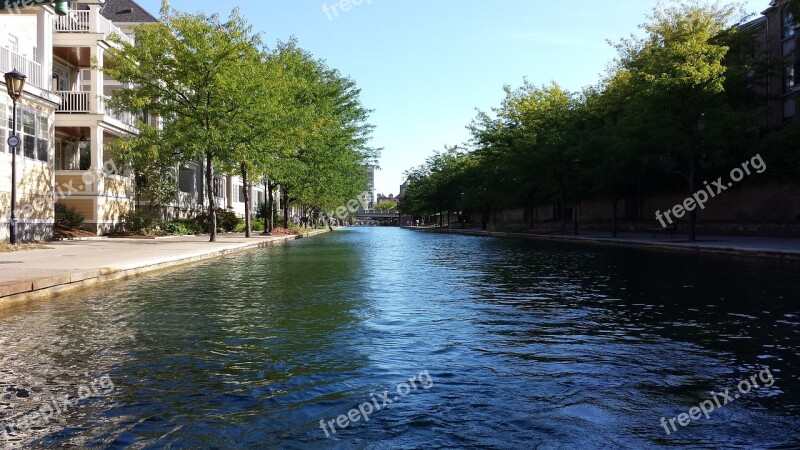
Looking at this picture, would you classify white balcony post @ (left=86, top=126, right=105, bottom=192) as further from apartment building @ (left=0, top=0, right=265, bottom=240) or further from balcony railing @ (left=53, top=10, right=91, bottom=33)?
balcony railing @ (left=53, top=10, right=91, bottom=33)

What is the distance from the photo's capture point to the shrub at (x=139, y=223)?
34.5 metres

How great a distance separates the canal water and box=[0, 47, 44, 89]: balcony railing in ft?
53.1

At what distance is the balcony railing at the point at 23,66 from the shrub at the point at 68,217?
7190 millimetres

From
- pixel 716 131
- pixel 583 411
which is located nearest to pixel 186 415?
pixel 583 411

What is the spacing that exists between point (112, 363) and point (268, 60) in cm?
3629

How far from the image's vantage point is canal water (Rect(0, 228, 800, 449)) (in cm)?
442

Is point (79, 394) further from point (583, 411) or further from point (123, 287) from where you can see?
point (123, 287)

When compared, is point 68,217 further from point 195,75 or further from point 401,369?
point 401,369

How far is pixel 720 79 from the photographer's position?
2920cm

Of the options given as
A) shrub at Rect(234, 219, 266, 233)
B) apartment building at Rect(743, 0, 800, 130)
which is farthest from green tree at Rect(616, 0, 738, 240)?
shrub at Rect(234, 219, 266, 233)

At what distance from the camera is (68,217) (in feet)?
102

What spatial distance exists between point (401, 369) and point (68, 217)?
99.3 ft

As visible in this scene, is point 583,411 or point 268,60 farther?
point 268,60

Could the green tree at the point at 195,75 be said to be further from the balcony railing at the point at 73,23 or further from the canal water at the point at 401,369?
the canal water at the point at 401,369
